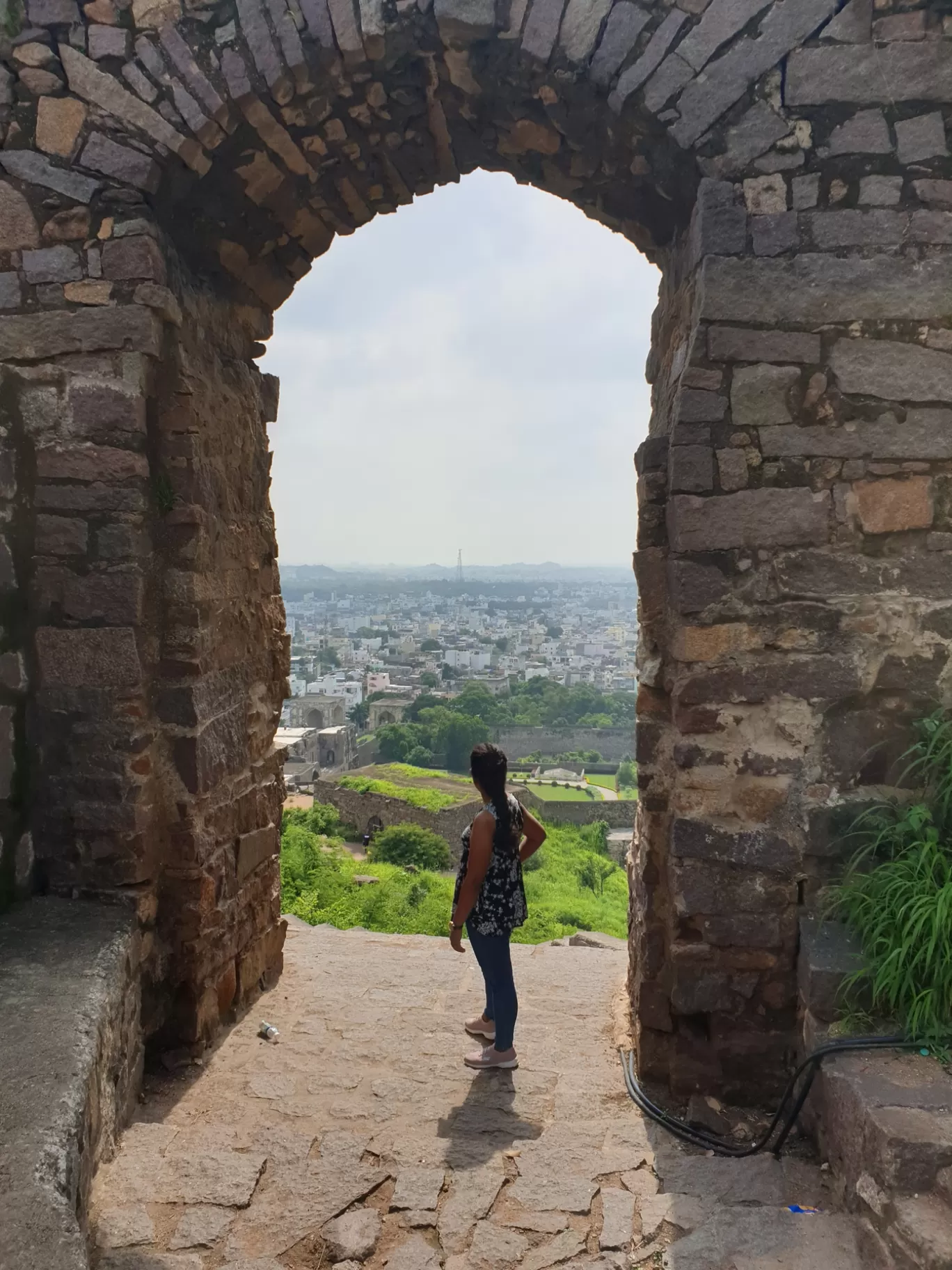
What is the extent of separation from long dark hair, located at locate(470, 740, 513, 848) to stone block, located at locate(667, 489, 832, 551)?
1.12m

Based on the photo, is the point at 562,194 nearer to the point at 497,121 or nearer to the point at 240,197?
the point at 497,121

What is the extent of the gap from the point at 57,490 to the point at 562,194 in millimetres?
2591

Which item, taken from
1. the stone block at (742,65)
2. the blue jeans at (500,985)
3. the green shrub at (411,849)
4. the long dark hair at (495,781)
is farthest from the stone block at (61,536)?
the green shrub at (411,849)

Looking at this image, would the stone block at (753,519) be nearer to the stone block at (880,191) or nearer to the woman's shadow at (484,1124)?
the stone block at (880,191)

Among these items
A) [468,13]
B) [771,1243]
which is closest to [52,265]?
[468,13]

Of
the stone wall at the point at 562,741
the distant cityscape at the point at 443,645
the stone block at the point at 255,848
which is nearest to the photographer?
the stone block at the point at 255,848

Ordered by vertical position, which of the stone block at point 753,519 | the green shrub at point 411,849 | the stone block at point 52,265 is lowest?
the green shrub at point 411,849

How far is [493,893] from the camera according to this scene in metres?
3.69

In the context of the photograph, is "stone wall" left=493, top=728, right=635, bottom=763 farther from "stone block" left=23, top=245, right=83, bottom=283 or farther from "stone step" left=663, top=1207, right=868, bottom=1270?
"stone step" left=663, top=1207, right=868, bottom=1270

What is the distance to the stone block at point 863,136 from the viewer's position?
3.20 metres

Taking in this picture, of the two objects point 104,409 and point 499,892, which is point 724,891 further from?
point 104,409

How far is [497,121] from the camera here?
3.71m

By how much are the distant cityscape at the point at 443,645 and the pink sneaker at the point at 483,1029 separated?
12788mm

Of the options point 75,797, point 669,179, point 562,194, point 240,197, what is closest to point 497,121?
point 562,194
